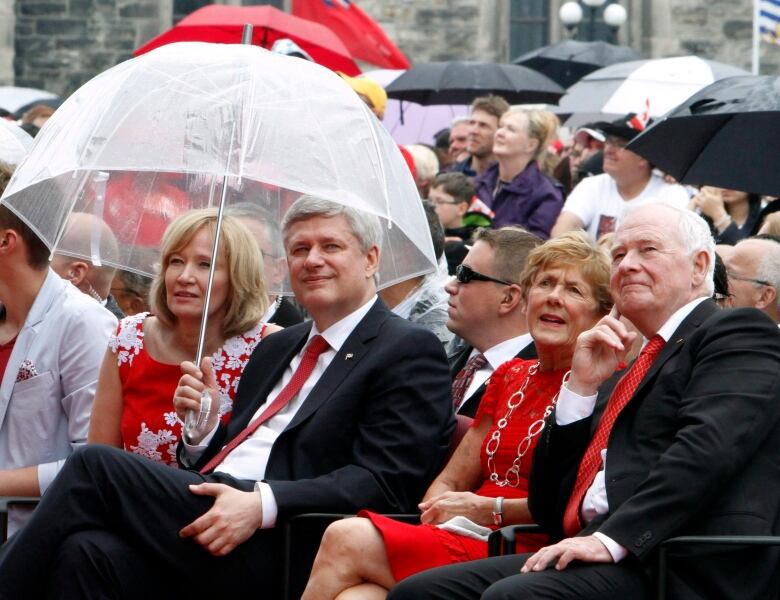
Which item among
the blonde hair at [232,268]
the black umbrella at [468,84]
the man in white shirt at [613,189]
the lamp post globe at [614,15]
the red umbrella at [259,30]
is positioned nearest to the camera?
the blonde hair at [232,268]

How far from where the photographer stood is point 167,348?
607 centimetres

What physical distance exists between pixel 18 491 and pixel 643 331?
233cm

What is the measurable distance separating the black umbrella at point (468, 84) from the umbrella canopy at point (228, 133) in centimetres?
944

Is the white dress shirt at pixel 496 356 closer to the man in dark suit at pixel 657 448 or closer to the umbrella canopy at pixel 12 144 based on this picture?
the man in dark suit at pixel 657 448

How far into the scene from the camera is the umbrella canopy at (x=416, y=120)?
16.8m

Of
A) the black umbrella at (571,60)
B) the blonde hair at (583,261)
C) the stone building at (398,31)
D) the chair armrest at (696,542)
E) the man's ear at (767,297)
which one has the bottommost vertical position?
the chair armrest at (696,542)

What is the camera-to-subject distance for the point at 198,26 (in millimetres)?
11898

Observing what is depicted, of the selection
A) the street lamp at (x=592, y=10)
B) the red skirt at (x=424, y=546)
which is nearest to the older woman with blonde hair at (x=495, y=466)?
the red skirt at (x=424, y=546)

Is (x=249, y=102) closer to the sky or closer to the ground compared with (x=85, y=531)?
closer to the sky

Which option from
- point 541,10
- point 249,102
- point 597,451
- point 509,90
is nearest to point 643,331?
point 597,451

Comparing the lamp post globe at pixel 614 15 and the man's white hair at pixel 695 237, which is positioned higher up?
the lamp post globe at pixel 614 15

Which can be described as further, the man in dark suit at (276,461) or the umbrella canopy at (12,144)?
the umbrella canopy at (12,144)

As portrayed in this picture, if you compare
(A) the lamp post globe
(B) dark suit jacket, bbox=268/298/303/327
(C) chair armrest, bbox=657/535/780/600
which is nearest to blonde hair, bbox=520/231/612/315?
(C) chair armrest, bbox=657/535/780/600

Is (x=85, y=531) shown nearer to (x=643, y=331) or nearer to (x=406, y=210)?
(x=406, y=210)
